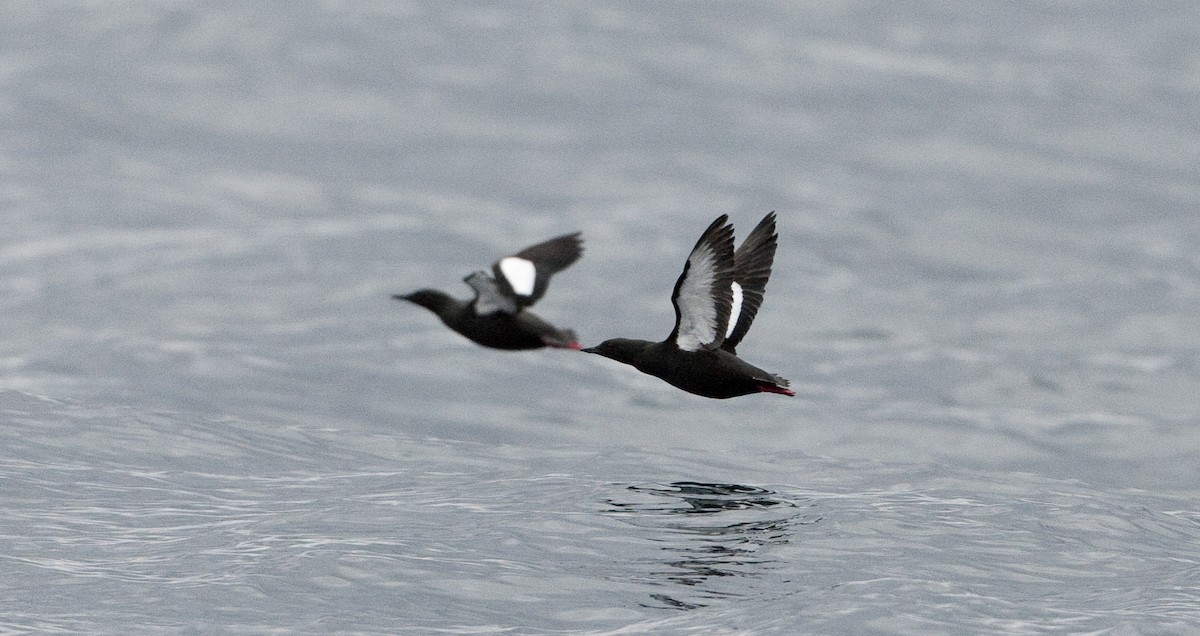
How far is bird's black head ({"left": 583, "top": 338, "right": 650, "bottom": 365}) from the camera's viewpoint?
14.0 m

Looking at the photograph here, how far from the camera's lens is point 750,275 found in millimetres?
14188

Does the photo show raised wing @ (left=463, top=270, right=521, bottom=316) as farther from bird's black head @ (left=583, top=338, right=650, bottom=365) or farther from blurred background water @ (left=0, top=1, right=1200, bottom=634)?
blurred background water @ (left=0, top=1, right=1200, bottom=634)

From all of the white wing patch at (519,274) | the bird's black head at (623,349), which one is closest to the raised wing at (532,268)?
the white wing patch at (519,274)

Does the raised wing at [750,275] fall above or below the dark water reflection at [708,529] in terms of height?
above

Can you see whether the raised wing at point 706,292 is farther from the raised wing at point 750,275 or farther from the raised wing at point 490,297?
the raised wing at point 490,297

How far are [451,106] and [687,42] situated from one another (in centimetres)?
919

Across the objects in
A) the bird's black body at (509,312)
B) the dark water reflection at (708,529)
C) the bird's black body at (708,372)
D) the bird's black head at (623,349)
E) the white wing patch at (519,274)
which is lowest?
the dark water reflection at (708,529)

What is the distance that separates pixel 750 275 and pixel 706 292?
3.13 ft

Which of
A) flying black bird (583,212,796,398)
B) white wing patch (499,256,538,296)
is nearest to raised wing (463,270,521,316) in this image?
white wing patch (499,256,538,296)

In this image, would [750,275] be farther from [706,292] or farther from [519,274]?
[519,274]

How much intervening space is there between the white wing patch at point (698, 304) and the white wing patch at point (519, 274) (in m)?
1.30

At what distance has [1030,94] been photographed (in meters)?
43.6

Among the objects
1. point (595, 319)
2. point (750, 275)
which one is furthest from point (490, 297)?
point (595, 319)

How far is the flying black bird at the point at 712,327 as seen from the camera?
13117mm
